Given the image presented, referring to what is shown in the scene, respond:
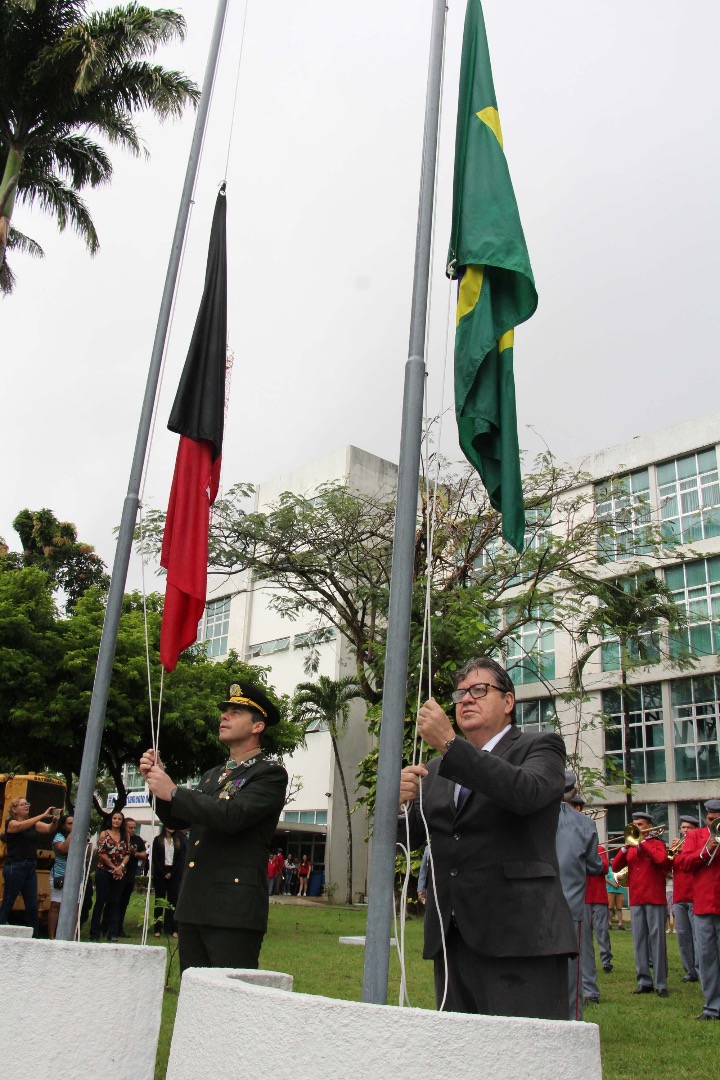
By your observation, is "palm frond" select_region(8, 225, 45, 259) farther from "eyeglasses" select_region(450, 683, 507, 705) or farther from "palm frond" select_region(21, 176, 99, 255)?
"eyeglasses" select_region(450, 683, 507, 705)

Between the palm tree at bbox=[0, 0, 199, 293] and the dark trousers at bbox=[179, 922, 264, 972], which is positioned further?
the palm tree at bbox=[0, 0, 199, 293]

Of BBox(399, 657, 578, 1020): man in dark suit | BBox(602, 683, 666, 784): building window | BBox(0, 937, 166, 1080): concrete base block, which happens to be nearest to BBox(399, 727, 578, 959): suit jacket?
BBox(399, 657, 578, 1020): man in dark suit

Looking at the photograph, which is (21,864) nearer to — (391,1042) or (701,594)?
(391,1042)

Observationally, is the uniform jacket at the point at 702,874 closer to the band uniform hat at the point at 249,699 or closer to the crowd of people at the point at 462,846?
the crowd of people at the point at 462,846

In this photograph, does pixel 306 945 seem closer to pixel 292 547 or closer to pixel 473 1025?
pixel 292 547

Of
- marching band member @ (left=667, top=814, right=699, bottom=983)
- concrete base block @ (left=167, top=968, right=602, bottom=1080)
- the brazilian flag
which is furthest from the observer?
marching band member @ (left=667, top=814, right=699, bottom=983)

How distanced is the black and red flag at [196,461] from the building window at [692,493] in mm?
27589

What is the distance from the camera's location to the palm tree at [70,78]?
1659cm

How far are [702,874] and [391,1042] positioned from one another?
8851 mm

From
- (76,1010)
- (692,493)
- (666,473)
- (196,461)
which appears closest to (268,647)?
(666,473)

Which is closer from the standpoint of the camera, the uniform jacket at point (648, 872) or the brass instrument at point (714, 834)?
the brass instrument at point (714, 834)

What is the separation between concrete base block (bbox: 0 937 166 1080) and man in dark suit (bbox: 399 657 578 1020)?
1212 millimetres

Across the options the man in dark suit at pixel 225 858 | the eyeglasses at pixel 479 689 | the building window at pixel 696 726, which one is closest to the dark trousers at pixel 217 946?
the man in dark suit at pixel 225 858

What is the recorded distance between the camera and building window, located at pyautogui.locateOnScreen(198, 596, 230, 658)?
47312mm
